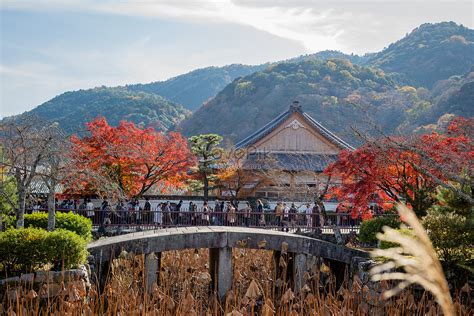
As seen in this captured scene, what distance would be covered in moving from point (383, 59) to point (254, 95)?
85.0 ft

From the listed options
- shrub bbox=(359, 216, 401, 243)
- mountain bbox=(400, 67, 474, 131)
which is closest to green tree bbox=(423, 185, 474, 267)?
shrub bbox=(359, 216, 401, 243)

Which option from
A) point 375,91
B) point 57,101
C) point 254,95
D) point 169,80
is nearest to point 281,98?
point 254,95

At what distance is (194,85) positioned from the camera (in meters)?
81.5

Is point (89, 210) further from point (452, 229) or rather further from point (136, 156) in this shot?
point (452, 229)

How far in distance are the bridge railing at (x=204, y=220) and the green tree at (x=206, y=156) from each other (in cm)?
413

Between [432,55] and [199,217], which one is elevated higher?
[432,55]

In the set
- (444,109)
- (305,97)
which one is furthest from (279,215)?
(305,97)

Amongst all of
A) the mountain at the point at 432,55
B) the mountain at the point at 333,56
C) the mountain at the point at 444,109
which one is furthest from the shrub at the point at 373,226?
the mountain at the point at 333,56

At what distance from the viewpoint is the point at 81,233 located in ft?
35.4

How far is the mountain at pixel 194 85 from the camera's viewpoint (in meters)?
78.4

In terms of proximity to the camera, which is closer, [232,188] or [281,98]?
[232,188]

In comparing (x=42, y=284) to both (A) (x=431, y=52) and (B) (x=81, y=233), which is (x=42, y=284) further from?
(A) (x=431, y=52)

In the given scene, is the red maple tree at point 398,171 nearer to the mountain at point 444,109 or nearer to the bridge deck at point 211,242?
the bridge deck at point 211,242

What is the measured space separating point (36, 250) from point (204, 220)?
7.89 meters
